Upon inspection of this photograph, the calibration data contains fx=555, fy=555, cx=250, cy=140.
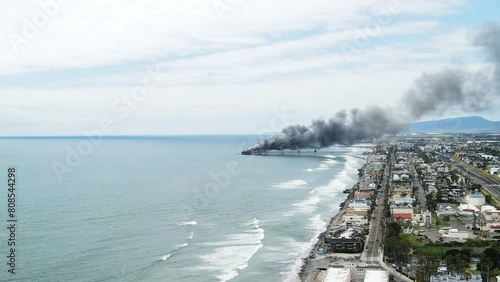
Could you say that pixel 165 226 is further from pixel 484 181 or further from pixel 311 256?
pixel 484 181

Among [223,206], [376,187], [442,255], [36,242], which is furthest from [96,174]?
[442,255]

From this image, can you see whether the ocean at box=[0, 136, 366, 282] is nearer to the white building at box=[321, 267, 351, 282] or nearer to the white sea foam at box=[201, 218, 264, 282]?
the white sea foam at box=[201, 218, 264, 282]

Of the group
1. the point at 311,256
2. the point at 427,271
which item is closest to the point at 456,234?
the point at 311,256

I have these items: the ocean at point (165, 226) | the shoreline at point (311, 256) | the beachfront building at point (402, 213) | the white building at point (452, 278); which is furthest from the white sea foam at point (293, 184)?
the white building at point (452, 278)

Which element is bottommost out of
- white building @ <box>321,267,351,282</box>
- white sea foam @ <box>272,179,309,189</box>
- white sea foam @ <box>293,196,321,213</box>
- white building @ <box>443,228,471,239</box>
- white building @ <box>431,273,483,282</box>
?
white building @ <box>431,273,483,282</box>

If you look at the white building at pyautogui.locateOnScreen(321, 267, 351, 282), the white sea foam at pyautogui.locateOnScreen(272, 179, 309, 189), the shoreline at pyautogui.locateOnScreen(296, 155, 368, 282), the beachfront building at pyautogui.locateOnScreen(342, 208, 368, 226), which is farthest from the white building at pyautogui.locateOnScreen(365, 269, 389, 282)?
the white sea foam at pyautogui.locateOnScreen(272, 179, 309, 189)

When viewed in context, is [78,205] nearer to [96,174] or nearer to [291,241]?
[291,241]
